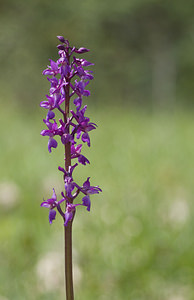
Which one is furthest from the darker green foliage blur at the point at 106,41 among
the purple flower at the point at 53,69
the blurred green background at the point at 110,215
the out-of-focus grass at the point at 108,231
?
the purple flower at the point at 53,69

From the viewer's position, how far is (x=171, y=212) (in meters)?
3.34

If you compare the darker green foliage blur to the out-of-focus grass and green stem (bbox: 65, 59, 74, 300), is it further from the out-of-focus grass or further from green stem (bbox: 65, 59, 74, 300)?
green stem (bbox: 65, 59, 74, 300)

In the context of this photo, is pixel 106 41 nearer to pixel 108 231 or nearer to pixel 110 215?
pixel 110 215

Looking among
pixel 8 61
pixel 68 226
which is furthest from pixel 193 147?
pixel 8 61

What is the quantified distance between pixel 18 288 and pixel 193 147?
4491mm

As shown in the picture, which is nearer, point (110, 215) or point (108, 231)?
point (108, 231)

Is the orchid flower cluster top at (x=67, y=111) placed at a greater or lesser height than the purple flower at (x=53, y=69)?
lesser

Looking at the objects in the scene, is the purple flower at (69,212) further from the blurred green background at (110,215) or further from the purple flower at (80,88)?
the blurred green background at (110,215)

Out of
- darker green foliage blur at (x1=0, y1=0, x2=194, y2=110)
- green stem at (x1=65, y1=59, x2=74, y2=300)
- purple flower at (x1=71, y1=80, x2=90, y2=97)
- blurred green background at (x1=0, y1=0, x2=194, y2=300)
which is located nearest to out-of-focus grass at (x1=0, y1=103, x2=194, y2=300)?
blurred green background at (x1=0, y1=0, x2=194, y2=300)

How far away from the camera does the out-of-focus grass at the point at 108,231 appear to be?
2.41 m

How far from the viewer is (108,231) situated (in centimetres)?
306

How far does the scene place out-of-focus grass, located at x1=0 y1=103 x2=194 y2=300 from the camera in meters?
2.41

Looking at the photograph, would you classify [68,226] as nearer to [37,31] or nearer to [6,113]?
[6,113]

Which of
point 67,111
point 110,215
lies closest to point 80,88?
point 67,111
